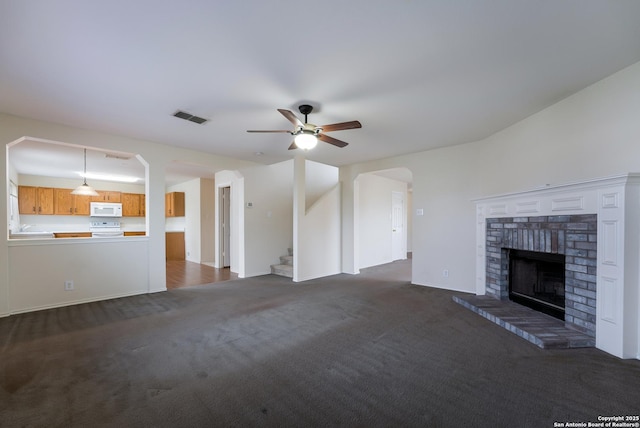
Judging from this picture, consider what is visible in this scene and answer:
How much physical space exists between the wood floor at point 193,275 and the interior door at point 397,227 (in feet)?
15.8

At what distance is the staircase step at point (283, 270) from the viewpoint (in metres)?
5.95

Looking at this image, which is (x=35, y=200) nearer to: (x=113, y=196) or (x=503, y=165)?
(x=113, y=196)

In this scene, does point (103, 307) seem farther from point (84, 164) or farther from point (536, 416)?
point (536, 416)

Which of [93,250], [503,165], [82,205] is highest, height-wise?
[503,165]

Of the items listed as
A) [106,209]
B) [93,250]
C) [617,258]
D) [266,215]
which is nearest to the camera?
[617,258]

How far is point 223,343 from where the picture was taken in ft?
8.86

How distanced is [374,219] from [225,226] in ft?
13.2

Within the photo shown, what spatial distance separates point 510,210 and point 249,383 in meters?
3.72

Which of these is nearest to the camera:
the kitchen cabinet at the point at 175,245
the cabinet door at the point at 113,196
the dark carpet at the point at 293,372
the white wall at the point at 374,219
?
the dark carpet at the point at 293,372

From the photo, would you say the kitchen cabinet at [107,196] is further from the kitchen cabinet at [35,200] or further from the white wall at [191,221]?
the white wall at [191,221]

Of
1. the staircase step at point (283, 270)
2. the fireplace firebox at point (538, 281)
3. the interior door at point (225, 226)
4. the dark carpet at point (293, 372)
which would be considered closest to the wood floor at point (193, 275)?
the interior door at point (225, 226)

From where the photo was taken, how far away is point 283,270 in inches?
238

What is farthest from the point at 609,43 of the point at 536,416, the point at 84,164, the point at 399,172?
the point at 84,164

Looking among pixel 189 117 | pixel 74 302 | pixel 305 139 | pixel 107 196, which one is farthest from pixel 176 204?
pixel 305 139
